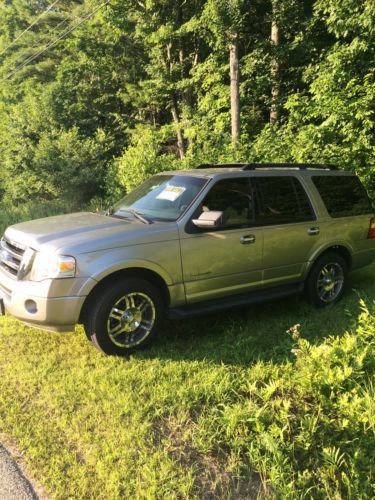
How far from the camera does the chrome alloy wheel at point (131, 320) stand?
401 cm

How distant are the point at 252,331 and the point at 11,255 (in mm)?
2695

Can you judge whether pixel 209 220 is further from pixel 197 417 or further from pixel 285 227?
pixel 197 417

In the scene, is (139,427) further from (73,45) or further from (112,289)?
(73,45)

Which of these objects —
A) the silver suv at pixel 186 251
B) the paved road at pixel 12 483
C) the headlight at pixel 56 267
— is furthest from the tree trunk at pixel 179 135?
the paved road at pixel 12 483

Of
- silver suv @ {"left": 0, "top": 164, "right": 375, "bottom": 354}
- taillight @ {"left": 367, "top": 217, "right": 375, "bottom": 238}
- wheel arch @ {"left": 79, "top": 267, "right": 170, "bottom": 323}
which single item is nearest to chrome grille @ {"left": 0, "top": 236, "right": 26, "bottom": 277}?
silver suv @ {"left": 0, "top": 164, "right": 375, "bottom": 354}

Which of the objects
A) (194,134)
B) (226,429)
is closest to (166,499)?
(226,429)

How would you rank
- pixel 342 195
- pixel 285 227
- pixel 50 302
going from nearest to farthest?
1. pixel 50 302
2. pixel 285 227
3. pixel 342 195

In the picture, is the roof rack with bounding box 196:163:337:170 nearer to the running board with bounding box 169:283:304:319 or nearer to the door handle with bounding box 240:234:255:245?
the door handle with bounding box 240:234:255:245

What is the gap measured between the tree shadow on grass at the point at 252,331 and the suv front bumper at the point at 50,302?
789mm

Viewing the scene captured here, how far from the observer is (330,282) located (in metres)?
5.69

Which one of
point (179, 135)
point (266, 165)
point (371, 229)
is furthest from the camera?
point (179, 135)

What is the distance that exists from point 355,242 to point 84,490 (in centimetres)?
472

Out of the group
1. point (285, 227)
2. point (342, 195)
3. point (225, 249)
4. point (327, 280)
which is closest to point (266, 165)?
point (285, 227)

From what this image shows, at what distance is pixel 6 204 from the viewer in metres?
20.2
